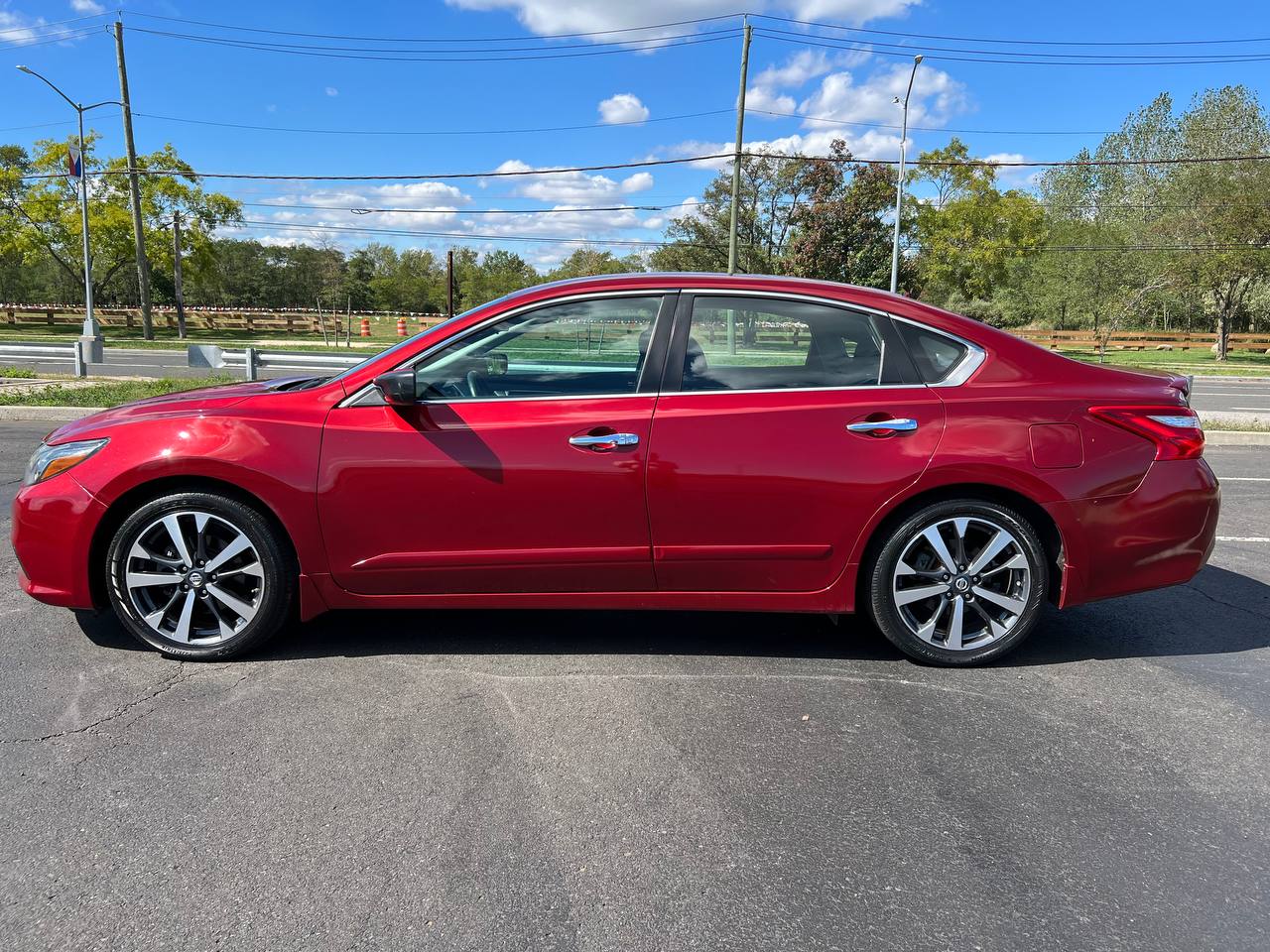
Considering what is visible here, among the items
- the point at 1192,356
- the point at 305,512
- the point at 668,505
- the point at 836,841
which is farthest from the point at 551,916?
the point at 1192,356

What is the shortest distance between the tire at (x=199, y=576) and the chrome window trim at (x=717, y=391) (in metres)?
0.68

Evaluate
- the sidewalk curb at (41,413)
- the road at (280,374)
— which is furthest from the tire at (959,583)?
the road at (280,374)

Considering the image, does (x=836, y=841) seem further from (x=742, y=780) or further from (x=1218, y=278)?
(x=1218, y=278)

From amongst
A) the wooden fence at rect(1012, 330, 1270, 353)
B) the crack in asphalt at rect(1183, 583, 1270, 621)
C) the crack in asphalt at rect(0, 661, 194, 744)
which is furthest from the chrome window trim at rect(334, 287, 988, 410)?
the wooden fence at rect(1012, 330, 1270, 353)

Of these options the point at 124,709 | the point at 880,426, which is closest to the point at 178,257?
the point at 124,709

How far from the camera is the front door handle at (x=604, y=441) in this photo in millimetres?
3445

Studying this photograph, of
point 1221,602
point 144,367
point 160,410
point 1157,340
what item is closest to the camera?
point 160,410

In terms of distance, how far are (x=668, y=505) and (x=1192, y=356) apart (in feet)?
147

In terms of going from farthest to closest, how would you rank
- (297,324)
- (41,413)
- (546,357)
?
(297,324) < (41,413) < (546,357)

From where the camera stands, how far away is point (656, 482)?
346 centimetres

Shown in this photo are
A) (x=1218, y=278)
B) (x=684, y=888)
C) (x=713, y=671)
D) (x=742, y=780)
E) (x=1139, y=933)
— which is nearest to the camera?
(x=1139, y=933)

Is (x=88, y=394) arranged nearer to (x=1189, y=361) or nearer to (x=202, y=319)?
(x=1189, y=361)

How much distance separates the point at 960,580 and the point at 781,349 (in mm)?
1228

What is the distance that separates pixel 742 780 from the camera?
277 cm
